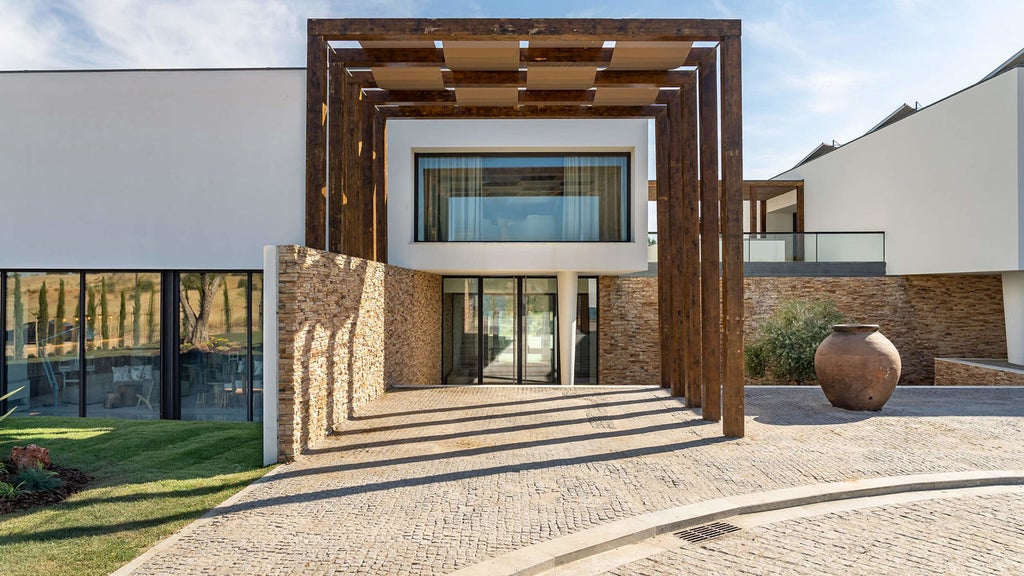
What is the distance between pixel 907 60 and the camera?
12633 millimetres

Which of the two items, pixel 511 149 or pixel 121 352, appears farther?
pixel 511 149

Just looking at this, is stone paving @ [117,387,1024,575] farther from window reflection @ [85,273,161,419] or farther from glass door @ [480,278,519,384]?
window reflection @ [85,273,161,419]

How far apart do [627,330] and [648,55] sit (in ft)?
31.7

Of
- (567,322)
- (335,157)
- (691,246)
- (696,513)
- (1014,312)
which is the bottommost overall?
(696,513)

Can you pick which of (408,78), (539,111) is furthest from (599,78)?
(408,78)

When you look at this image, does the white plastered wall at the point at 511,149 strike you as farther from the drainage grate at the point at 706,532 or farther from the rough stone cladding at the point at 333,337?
the drainage grate at the point at 706,532

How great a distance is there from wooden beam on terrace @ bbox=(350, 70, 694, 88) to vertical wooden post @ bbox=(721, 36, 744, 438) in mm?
1552

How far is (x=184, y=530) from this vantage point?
16.8 feet

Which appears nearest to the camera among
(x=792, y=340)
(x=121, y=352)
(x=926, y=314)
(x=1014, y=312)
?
(x=121, y=352)

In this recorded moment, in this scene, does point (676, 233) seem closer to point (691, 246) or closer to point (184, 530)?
point (691, 246)

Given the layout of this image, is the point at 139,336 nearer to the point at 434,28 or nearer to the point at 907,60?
the point at 434,28

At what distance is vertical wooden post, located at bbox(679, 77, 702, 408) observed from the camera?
10.2 metres

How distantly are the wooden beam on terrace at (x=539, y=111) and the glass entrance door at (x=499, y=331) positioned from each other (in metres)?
5.75

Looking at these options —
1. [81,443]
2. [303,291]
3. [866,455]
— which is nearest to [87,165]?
[81,443]
